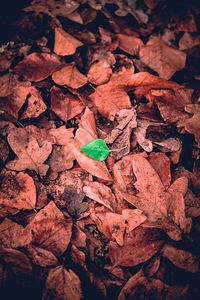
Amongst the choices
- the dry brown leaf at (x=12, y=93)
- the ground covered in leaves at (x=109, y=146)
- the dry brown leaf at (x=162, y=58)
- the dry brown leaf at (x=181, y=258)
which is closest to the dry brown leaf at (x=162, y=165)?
the ground covered in leaves at (x=109, y=146)

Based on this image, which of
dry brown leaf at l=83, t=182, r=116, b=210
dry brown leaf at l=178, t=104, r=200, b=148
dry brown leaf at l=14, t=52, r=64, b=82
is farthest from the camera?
dry brown leaf at l=14, t=52, r=64, b=82

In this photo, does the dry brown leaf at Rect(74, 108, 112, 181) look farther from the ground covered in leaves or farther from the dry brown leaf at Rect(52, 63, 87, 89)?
the dry brown leaf at Rect(52, 63, 87, 89)

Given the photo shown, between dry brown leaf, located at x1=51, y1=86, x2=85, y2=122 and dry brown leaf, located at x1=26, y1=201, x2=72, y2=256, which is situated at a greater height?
dry brown leaf, located at x1=51, y1=86, x2=85, y2=122

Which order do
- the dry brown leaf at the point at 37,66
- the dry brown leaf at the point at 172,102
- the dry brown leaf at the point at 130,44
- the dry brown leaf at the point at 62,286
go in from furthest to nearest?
the dry brown leaf at the point at 130,44 → the dry brown leaf at the point at 37,66 → the dry brown leaf at the point at 172,102 → the dry brown leaf at the point at 62,286

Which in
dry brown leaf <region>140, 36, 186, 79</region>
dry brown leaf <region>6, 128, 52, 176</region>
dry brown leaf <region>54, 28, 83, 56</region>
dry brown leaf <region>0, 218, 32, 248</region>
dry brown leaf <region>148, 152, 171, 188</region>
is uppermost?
dry brown leaf <region>54, 28, 83, 56</region>

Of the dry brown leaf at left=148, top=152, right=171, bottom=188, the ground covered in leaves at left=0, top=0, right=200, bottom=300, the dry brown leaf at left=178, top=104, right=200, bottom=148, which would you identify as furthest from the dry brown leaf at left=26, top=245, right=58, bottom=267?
the dry brown leaf at left=178, top=104, right=200, bottom=148

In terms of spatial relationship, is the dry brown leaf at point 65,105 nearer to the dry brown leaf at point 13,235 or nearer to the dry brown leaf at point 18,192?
the dry brown leaf at point 18,192

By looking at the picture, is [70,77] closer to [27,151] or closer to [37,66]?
[37,66]

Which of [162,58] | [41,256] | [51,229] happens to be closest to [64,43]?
[162,58]
